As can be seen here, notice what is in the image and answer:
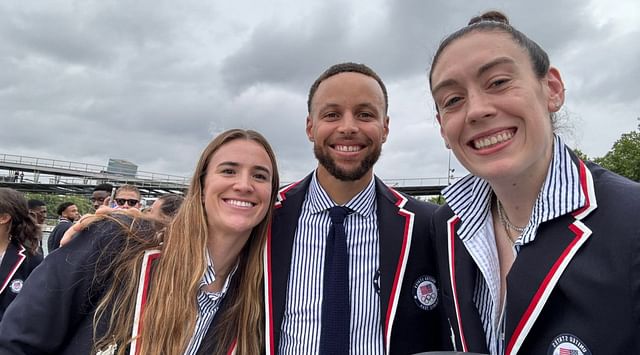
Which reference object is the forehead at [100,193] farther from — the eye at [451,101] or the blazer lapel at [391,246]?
the eye at [451,101]

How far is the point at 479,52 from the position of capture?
1699mm

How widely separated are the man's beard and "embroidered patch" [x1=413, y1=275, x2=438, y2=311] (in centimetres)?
76

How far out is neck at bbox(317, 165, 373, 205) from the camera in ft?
8.89

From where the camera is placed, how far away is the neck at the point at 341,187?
271 centimetres

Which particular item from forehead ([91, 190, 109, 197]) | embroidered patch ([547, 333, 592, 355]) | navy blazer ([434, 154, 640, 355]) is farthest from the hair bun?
forehead ([91, 190, 109, 197])

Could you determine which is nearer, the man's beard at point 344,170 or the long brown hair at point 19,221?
the man's beard at point 344,170

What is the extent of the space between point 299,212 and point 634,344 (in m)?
1.85

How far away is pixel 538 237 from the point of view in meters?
1.64

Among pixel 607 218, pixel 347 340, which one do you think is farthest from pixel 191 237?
pixel 607 218

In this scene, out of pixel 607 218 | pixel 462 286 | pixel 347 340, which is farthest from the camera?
pixel 347 340

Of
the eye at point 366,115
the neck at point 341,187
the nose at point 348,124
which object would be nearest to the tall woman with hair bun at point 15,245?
the neck at point 341,187

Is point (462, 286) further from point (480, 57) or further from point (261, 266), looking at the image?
point (261, 266)

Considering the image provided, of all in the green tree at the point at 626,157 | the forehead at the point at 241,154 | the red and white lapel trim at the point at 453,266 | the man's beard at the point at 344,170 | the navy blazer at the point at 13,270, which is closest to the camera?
the red and white lapel trim at the point at 453,266

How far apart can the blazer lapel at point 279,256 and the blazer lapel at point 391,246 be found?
0.57 metres
